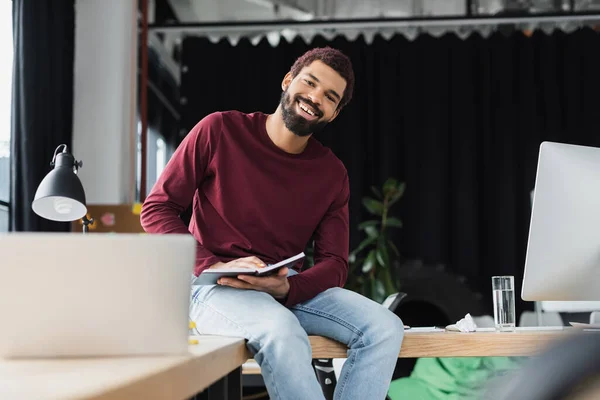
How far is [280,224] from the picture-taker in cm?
181

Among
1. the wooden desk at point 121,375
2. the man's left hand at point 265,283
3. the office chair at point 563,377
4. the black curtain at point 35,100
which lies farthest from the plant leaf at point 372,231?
the office chair at point 563,377

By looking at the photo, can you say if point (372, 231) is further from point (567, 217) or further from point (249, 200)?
point (567, 217)

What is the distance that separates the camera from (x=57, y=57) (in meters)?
4.00

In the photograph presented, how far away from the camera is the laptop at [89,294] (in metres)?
0.81

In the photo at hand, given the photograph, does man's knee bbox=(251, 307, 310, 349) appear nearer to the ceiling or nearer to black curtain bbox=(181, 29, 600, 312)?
Result: black curtain bbox=(181, 29, 600, 312)

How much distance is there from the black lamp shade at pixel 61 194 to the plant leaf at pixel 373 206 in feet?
10.5

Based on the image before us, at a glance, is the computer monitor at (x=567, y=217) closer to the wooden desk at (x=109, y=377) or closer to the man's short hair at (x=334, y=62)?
the man's short hair at (x=334, y=62)

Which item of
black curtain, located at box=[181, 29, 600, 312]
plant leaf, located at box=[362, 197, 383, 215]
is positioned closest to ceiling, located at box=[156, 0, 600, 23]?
black curtain, located at box=[181, 29, 600, 312]

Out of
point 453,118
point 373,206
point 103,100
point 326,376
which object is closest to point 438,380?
point 326,376

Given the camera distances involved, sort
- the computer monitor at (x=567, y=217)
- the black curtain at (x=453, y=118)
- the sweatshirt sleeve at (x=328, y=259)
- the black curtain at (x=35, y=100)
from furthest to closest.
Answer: the black curtain at (x=453, y=118)
the black curtain at (x=35, y=100)
the sweatshirt sleeve at (x=328, y=259)
the computer monitor at (x=567, y=217)

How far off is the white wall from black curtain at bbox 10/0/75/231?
30cm

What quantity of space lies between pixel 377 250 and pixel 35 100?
7.81ft

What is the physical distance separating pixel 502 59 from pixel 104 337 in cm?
513

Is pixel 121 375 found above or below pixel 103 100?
below
